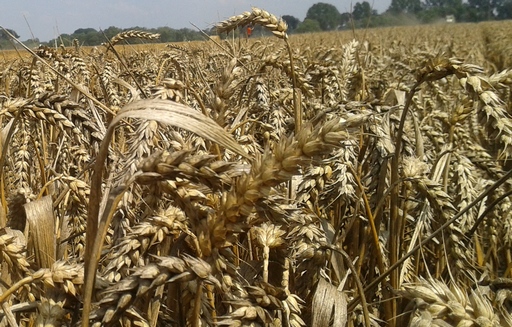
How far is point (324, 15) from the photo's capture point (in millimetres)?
24375

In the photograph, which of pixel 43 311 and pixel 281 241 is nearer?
pixel 43 311

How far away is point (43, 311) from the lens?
29.2 inches

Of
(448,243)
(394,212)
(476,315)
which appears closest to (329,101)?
(394,212)

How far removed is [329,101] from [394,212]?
37.2 inches

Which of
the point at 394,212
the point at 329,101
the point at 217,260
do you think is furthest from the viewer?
the point at 329,101

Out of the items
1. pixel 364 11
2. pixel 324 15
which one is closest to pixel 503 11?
pixel 324 15

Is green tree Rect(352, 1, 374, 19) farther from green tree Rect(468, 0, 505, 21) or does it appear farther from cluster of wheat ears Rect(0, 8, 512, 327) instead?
green tree Rect(468, 0, 505, 21)

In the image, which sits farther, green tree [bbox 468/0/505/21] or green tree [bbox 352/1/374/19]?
green tree [bbox 468/0/505/21]

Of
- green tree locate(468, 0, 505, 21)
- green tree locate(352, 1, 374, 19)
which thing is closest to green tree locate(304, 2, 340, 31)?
green tree locate(352, 1, 374, 19)

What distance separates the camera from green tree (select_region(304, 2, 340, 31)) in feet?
66.1

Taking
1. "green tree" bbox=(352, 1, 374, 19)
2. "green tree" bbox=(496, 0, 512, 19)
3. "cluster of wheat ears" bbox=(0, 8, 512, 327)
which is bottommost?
"cluster of wheat ears" bbox=(0, 8, 512, 327)

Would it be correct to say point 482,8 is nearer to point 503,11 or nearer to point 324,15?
point 503,11

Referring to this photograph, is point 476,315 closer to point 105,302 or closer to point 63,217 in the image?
point 105,302

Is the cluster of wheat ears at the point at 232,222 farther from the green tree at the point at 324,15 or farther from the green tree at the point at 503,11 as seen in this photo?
the green tree at the point at 503,11
